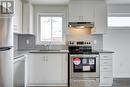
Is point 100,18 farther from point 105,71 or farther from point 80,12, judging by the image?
point 105,71

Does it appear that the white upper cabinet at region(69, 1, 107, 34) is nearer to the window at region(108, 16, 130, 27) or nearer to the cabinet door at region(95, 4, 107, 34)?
the cabinet door at region(95, 4, 107, 34)

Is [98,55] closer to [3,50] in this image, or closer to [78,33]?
[78,33]

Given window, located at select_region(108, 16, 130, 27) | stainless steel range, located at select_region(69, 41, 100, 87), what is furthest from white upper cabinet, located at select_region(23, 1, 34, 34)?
window, located at select_region(108, 16, 130, 27)

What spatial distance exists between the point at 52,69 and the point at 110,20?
8.62 feet

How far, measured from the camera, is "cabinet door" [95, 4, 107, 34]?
5023 mm

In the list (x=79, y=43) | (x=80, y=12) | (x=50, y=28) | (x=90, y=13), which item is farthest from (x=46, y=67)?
(x=90, y=13)

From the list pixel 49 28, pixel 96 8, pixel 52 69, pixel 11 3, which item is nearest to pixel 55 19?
pixel 49 28

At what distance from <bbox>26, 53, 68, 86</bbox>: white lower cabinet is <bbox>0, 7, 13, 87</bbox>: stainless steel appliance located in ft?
5.43

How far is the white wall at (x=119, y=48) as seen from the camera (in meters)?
5.72

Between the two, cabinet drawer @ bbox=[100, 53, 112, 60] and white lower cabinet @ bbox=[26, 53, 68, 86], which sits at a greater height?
cabinet drawer @ bbox=[100, 53, 112, 60]

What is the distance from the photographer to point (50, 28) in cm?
555

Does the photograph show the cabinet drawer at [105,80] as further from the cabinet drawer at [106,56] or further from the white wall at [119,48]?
the white wall at [119,48]

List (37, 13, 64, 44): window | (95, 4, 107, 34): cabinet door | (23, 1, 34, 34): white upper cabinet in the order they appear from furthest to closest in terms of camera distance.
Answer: (37, 13, 64, 44): window
(95, 4, 107, 34): cabinet door
(23, 1, 34, 34): white upper cabinet

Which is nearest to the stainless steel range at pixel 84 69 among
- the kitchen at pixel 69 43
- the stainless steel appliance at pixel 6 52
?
the kitchen at pixel 69 43
